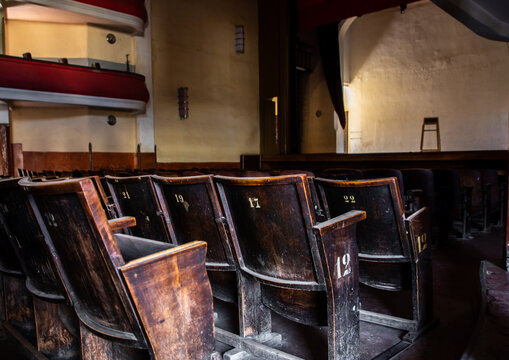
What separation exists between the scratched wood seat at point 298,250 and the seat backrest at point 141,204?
0.47 meters

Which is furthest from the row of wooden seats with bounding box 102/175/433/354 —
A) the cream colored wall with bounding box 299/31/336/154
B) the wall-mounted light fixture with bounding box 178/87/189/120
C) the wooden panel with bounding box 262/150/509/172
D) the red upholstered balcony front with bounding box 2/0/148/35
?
the cream colored wall with bounding box 299/31/336/154

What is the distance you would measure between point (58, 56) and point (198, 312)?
8095 mm

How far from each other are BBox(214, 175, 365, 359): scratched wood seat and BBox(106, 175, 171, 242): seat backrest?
474 millimetres

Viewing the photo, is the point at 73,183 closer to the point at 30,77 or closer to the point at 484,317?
the point at 484,317

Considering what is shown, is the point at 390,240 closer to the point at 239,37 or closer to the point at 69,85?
the point at 69,85

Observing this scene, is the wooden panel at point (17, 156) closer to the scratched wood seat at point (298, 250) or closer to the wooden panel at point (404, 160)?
the wooden panel at point (404, 160)

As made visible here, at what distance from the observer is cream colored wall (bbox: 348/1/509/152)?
8.60m

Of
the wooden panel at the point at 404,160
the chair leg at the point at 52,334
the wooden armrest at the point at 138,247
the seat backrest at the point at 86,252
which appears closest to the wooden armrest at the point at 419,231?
the wooden armrest at the point at 138,247

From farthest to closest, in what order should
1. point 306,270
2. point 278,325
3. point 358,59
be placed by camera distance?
point 358,59
point 278,325
point 306,270

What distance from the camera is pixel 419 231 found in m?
1.70

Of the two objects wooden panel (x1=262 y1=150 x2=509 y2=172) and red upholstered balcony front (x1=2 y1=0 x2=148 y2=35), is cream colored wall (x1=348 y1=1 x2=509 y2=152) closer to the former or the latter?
wooden panel (x1=262 y1=150 x2=509 y2=172)

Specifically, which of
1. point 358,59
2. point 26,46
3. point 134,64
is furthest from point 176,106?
point 358,59

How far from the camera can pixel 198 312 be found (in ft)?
3.87

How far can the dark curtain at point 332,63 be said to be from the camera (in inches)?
389
